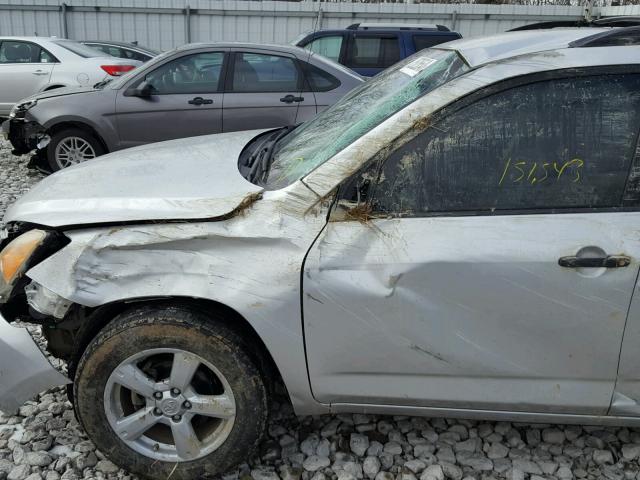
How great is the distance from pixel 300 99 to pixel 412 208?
4.61 m

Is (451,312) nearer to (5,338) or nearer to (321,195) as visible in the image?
(321,195)

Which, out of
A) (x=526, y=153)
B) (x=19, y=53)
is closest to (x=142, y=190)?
(x=526, y=153)

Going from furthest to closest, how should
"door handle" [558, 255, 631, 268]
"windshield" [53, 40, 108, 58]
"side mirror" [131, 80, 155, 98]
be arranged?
"windshield" [53, 40, 108, 58], "side mirror" [131, 80, 155, 98], "door handle" [558, 255, 631, 268]

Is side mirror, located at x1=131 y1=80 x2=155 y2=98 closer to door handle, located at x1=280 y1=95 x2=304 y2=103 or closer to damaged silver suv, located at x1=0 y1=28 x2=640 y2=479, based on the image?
door handle, located at x1=280 y1=95 x2=304 y2=103

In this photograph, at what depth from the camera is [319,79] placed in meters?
6.41

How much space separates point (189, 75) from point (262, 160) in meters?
4.14

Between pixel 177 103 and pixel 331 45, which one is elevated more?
pixel 331 45

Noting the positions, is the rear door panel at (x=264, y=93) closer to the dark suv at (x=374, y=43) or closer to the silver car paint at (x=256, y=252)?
the dark suv at (x=374, y=43)

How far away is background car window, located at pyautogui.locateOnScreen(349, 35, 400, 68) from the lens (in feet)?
32.4

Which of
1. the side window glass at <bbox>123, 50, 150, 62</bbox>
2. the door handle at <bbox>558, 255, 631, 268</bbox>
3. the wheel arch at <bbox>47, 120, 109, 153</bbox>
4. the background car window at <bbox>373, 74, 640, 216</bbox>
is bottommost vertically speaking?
the wheel arch at <bbox>47, 120, 109, 153</bbox>

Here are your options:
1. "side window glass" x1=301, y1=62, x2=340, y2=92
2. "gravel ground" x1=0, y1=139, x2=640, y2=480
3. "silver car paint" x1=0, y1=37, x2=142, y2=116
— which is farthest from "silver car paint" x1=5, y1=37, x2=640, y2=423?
"silver car paint" x1=0, y1=37, x2=142, y2=116

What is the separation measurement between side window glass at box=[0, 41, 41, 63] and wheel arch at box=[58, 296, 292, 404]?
820cm

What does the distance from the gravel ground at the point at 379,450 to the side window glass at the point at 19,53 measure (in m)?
7.90

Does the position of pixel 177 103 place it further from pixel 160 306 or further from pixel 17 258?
pixel 160 306
